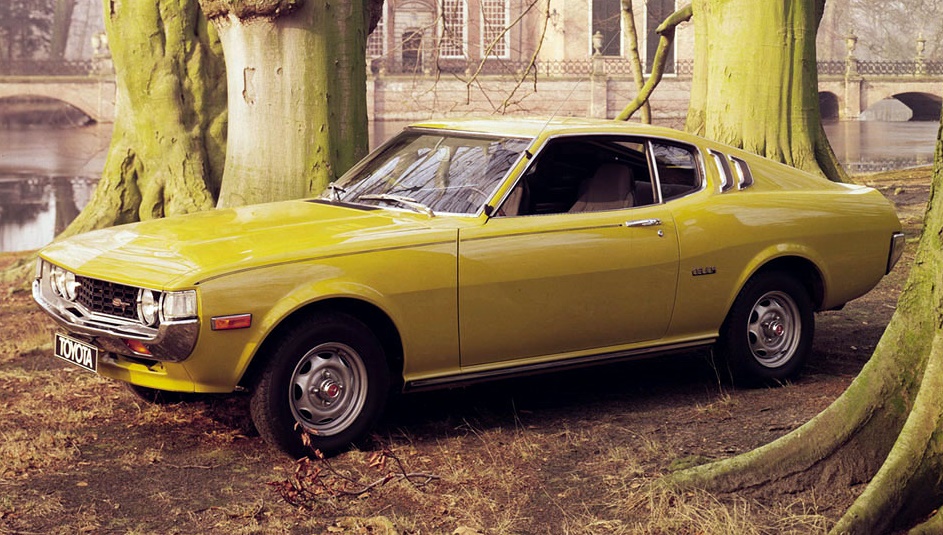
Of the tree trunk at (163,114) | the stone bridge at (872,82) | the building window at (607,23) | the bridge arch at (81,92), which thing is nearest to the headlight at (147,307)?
the tree trunk at (163,114)

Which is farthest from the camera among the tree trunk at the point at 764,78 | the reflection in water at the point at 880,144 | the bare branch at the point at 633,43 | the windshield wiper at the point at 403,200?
the reflection in water at the point at 880,144

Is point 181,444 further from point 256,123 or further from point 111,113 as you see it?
point 111,113

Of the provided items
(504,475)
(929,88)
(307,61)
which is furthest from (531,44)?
(504,475)

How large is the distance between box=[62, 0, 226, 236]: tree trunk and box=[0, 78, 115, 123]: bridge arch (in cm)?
5066

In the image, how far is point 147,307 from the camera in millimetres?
5402

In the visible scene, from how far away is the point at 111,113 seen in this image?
200 ft

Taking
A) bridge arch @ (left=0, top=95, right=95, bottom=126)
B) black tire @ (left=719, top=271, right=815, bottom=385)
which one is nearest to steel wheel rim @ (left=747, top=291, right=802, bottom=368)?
black tire @ (left=719, top=271, right=815, bottom=385)

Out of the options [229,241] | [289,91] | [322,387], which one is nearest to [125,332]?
[229,241]

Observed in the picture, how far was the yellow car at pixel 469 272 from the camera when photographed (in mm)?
5461

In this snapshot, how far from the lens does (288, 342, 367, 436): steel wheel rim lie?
5582mm

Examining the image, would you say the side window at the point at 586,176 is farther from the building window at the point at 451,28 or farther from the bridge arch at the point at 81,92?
the bridge arch at the point at 81,92

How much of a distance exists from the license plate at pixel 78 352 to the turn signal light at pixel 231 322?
723mm

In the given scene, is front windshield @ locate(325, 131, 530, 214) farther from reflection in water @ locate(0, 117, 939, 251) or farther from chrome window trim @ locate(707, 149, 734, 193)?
reflection in water @ locate(0, 117, 939, 251)

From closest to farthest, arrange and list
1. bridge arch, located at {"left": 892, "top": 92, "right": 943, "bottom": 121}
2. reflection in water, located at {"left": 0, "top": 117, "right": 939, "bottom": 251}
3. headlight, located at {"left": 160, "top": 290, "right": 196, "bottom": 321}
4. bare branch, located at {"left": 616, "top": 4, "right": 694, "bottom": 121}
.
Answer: headlight, located at {"left": 160, "top": 290, "right": 196, "bottom": 321} < bare branch, located at {"left": 616, "top": 4, "right": 694, "bottom": 121} < reflection in water, located at {"left": 0, "top": 117, "right": 939, "bottom": 251} < bridge arch, located at {"left": 892, "top": 92, "right": 943, "bottom": 121}
